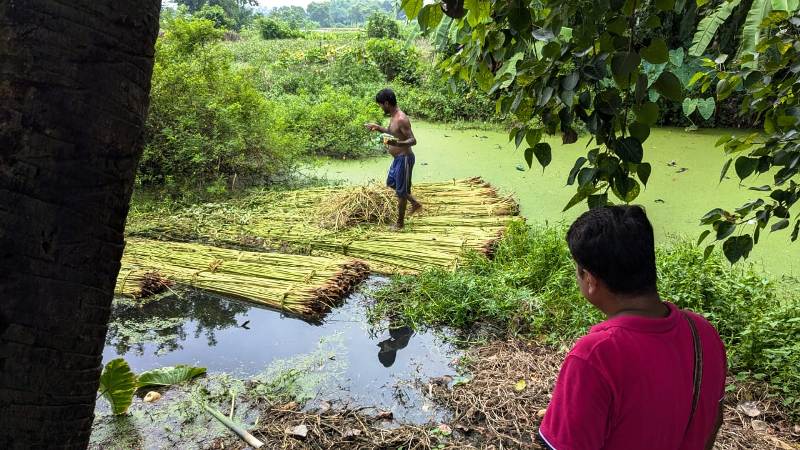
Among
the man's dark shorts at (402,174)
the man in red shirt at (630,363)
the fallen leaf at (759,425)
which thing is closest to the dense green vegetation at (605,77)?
the man in red shirt at (630,363)

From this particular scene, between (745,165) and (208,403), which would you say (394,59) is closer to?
(208,403)

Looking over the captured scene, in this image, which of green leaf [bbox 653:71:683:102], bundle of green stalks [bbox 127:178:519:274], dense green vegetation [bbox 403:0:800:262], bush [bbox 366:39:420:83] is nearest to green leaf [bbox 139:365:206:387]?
bundle of green stalks [bbox 127:178:519:274]

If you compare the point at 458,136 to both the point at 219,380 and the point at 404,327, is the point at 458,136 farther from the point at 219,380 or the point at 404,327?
the point at 219,380

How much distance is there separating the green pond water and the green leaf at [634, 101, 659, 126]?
3743 mm

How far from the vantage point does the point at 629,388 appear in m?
1.14

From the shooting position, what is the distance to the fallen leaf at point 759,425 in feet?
8.91

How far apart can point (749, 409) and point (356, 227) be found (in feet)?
11.2

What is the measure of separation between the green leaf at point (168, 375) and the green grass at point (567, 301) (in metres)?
1.20

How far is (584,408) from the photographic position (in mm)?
1133

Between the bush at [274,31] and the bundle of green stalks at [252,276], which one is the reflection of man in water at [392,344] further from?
the bush at [274,31]

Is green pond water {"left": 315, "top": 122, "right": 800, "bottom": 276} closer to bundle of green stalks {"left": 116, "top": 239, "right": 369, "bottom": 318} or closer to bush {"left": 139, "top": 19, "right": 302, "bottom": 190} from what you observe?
bush {"left": 139, "top": 19, "right": 302, "bottom": 190}

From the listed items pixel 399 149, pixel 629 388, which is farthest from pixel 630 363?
pixel 399 149

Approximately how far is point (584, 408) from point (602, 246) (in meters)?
0.32

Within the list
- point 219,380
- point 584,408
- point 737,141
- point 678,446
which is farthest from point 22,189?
point 219,380
